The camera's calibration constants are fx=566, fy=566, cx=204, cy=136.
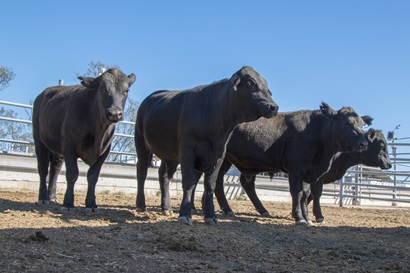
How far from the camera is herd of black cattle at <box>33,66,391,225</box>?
8.30 meters

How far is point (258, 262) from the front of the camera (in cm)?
575

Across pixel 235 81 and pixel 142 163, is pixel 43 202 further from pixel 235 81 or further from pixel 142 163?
pixel 235 81

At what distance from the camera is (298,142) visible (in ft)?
34.4

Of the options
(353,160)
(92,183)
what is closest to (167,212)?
(92,183)

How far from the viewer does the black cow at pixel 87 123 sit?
348 inches

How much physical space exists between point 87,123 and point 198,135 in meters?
2.04

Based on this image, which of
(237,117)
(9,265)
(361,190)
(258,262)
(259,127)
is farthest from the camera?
(361,190)

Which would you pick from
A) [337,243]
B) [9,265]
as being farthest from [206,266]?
[337,243]

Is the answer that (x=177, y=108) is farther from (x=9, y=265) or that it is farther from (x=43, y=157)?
(x=9, y=265)

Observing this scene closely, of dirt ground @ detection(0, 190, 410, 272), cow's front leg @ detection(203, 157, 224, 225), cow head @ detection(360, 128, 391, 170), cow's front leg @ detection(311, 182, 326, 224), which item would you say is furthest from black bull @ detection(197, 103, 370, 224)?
cow head @ detection(360, 128, 391, 170)

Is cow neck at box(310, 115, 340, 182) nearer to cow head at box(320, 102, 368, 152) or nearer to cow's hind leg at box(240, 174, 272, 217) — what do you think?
cow head at box(320, 102, 368, 152)

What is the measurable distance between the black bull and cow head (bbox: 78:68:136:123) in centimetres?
260

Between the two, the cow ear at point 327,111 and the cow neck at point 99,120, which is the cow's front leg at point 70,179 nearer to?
the cow neck at point 99,120

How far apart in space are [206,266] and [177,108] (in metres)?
4.17
